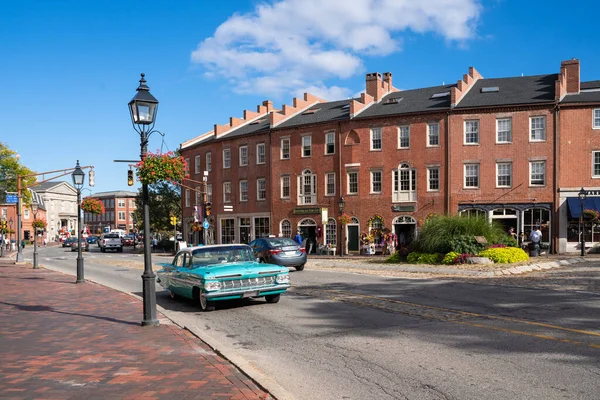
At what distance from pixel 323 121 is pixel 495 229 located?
2064 cm

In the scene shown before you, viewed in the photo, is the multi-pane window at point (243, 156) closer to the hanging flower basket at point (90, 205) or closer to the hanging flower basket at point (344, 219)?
the hanging flower basket at point (344, 219)

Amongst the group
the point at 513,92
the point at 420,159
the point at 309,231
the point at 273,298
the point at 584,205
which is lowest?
the point at 273,298

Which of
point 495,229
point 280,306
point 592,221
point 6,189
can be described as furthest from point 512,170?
point 6,189

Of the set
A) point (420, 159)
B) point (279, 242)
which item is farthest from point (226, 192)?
point (279, 242)

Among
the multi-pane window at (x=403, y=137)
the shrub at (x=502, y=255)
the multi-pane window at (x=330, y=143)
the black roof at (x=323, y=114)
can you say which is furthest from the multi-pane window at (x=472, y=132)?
the shrub at (x=502, y=255)

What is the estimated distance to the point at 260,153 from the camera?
46062 mm

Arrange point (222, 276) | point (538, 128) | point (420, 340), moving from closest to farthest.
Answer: point (420, 340)
point (222, 276)
point (538, 128)

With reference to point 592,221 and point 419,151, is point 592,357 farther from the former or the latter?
point 419,151

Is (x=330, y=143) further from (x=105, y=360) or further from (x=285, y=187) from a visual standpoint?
(x=105, y=360)

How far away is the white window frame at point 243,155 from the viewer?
47.2 m

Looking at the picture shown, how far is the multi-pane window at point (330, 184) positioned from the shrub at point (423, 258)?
17292 millimetres

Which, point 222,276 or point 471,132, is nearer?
point 222,276

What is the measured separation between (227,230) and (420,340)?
1632 inches

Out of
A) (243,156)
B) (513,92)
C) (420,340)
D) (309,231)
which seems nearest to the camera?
(420,340)
